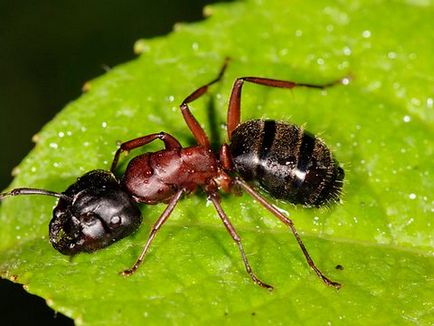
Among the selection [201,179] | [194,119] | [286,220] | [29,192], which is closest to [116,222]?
[29,192]

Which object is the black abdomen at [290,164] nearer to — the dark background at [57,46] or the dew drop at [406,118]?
the dew drop at [406,118]

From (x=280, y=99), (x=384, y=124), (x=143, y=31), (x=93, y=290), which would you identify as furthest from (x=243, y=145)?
(x=143, y=31)

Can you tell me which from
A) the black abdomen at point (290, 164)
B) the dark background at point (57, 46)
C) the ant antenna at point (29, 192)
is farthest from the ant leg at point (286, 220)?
the dark background at point (57, 46)

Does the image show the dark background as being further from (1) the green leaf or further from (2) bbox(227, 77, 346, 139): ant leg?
(2) bbox(227, 77, 346, 139): ant leg

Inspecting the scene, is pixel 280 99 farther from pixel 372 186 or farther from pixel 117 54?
pixel 117 54

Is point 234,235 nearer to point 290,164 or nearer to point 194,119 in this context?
point 290,164

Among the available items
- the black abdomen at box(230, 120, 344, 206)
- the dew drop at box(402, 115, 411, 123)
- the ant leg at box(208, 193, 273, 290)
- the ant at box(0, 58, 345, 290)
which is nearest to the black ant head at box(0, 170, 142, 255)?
the ant at box(0, 58, 345, 290)

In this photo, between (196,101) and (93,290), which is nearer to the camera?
(93,290)
